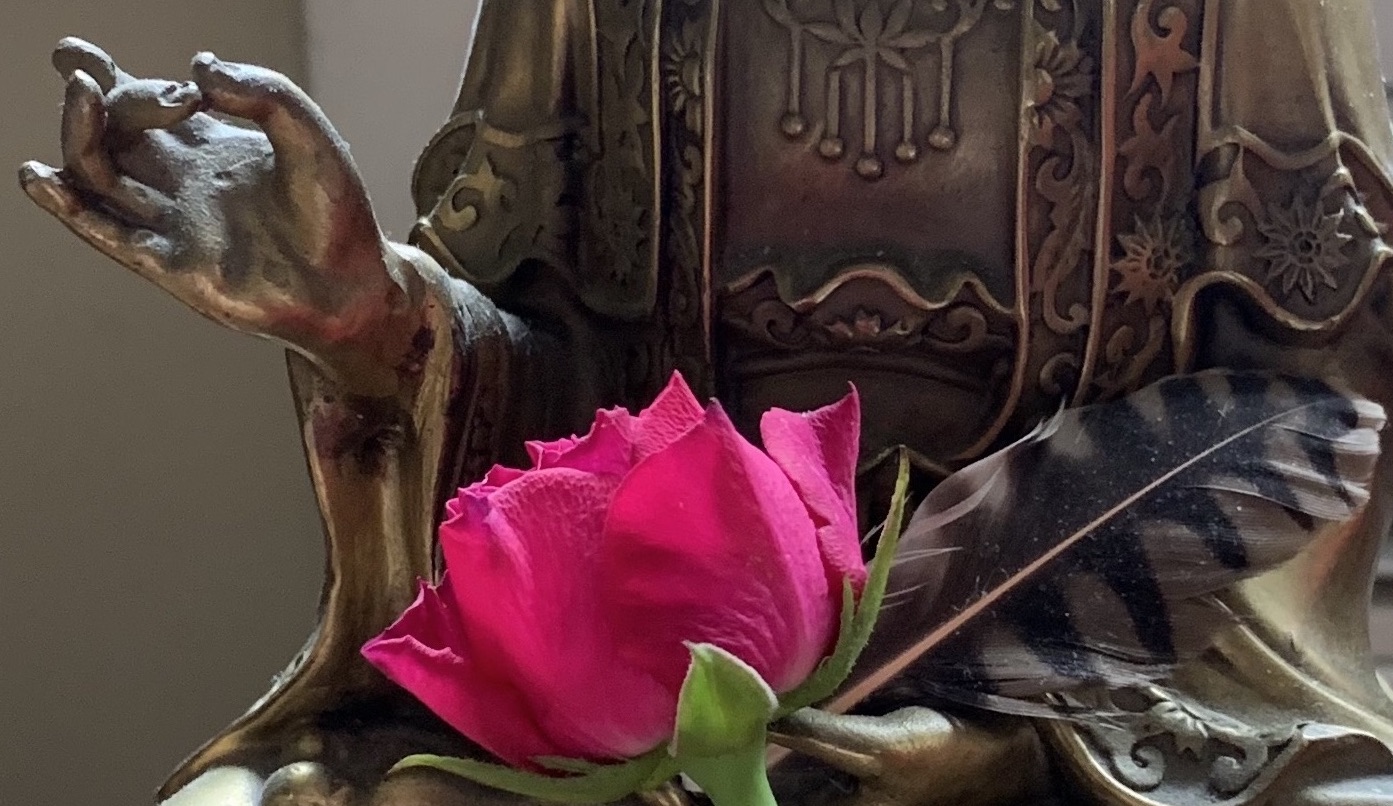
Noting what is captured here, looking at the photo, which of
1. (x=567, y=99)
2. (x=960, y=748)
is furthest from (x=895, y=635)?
(x=567, y=99)

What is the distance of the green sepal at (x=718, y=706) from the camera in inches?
11.3

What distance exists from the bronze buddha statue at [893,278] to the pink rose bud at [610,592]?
299 millimetres

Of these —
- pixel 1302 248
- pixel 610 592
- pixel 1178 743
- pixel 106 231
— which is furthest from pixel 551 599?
pixel 1302 248

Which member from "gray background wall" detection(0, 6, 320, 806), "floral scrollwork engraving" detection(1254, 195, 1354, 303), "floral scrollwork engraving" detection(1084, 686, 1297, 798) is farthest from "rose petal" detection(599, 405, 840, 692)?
"gray background wall" detection(0, 6, 320, 806)

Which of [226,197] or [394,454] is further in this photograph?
[394,454]

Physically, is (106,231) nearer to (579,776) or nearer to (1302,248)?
(579,776)

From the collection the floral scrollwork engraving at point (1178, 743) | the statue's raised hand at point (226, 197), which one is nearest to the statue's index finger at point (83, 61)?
the statue's raised hand at point (226, 197)

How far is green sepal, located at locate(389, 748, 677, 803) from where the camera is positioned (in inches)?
12.5

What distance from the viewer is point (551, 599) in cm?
31

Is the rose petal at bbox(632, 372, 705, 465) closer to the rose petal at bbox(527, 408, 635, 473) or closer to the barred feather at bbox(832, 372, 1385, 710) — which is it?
the rose petal at bbox(527, 408, 635, 473)

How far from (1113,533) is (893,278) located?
0.59 feet

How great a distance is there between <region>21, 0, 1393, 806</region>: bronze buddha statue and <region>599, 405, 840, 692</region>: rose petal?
298 mm

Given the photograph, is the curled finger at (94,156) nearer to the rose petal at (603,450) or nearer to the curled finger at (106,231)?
the curled finger at (106,231)

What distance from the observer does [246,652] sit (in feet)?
4.09
